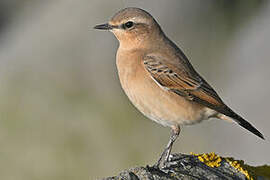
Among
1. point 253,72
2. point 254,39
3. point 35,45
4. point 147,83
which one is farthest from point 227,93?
point 147,83

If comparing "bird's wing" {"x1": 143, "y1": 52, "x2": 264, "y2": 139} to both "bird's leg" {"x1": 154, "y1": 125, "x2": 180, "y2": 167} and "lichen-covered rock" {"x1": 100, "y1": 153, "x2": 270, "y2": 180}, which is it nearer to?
"bird's leg" {"x1": 154, "y1": 125, "x2": 180, "y2": 167}

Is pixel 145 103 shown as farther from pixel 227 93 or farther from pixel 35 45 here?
pixel 35 45

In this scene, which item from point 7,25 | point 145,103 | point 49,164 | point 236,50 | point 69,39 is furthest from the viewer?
point 7,25

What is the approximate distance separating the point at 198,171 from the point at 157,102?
4.10 feet

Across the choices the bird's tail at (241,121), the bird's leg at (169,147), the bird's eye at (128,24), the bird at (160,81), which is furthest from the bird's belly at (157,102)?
the bird's eye at (128,24)

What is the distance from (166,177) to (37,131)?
22.0 feet

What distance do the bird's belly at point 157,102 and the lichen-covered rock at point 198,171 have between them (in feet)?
1.61

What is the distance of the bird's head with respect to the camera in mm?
8359

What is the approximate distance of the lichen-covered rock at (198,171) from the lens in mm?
6469

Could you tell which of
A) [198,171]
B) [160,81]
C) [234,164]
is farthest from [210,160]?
[160,81]

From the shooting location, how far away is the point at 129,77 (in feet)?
25.8

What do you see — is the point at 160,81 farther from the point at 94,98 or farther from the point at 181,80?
the point at 94,98

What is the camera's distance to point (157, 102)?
304 inches

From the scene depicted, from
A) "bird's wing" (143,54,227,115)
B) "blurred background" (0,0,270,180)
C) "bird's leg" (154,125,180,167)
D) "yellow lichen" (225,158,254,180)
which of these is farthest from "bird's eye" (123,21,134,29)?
"blurred background" (0,0,270,180)
